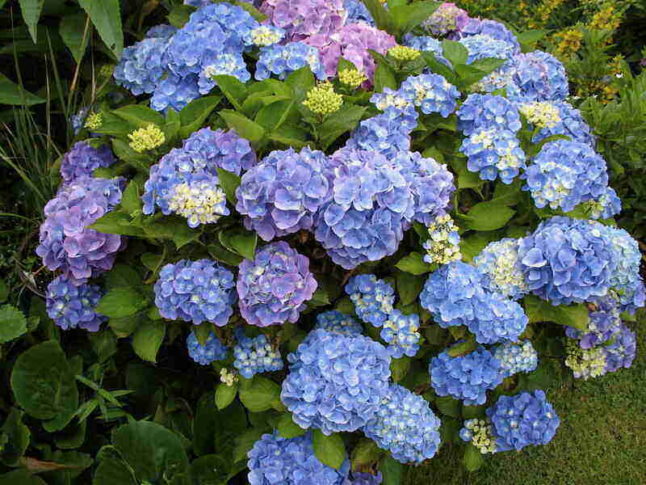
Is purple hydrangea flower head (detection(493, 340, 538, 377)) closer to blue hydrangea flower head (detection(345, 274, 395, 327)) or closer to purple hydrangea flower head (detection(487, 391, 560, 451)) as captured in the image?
purple hydrangea flower head (detection(487, 391, 560, 451))

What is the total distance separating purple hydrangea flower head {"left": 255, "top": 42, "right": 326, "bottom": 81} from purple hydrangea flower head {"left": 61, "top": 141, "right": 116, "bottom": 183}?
579mm

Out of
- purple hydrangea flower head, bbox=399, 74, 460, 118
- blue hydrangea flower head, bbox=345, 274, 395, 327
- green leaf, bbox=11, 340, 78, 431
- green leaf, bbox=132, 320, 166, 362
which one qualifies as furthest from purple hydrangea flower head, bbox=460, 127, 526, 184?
green leaf, bbox=11, 340, 78, 431

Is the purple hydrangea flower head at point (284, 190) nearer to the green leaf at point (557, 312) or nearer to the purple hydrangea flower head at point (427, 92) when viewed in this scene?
the purple hydrangea flower head at point (427, 92)

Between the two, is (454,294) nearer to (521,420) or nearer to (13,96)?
(521,420)

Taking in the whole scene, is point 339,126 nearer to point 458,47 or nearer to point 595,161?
point 458,47

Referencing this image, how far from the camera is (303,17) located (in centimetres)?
221

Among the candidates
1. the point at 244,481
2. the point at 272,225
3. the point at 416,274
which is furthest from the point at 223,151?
the point at 244,481

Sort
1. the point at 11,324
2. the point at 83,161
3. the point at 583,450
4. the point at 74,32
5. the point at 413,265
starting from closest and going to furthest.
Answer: the point at 413,265 → the point at 11,324 → the point at 83,161 → the point at 74,32 → the point at 583,450

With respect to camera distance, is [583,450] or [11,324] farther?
[583,450]

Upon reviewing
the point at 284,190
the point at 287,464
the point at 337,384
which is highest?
the point at 284,190

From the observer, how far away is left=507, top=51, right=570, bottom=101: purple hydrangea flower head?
234 centimetres

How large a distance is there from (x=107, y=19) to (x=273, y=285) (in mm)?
1042

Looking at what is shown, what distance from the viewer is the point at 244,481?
7.93ft

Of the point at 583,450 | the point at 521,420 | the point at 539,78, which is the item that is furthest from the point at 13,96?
the point at 583,450
